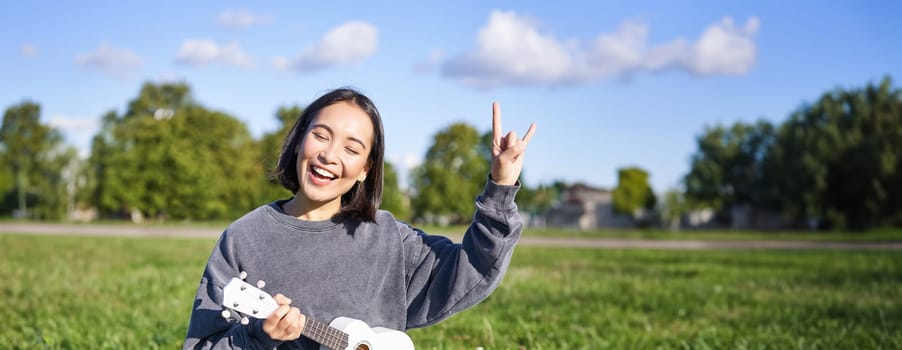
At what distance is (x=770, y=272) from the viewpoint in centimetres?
1231

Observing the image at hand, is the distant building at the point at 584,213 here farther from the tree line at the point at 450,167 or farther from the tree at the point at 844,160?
the tree at the point at 844,160

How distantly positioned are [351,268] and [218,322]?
474 mm

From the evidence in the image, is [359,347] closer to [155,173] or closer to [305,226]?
[305,226]

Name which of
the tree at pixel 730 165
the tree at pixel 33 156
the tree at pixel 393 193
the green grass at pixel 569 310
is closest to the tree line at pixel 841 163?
the tree at pixel 730 165

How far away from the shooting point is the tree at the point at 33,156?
55.9 meters

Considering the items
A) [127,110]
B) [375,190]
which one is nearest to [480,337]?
[375,190]

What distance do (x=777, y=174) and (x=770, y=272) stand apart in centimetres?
3855

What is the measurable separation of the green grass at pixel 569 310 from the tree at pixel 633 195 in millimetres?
64289

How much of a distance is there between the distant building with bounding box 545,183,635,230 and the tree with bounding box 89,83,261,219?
40.9m

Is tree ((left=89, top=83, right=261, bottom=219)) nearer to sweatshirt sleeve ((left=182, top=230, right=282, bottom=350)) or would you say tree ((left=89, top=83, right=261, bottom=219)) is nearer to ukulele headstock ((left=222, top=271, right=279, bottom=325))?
sweatshirt sleeve ((left=182, top=230, right=282, bottom=350))

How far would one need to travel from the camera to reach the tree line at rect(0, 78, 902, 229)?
3969cm

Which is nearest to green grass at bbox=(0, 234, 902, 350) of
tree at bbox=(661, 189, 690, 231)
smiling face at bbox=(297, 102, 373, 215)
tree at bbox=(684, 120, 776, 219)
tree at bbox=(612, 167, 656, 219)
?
smiling face at bbox=(297, 102, 373, 215)

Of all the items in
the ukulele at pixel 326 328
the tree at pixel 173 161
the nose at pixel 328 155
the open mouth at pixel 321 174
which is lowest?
the ukulele at pixel 326 328

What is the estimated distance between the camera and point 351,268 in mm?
2484
